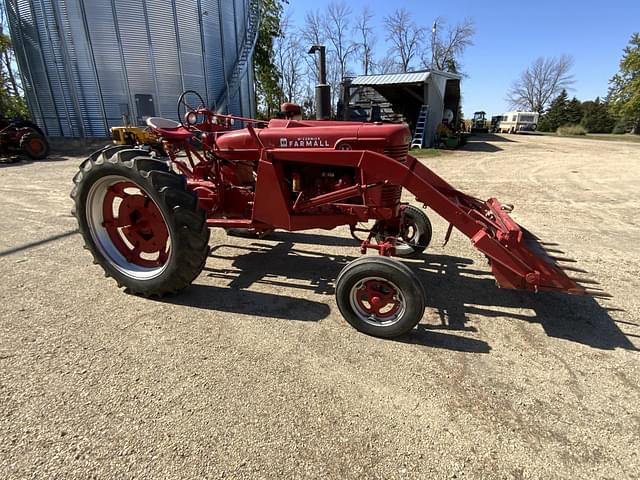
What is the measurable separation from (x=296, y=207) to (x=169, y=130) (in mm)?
1758

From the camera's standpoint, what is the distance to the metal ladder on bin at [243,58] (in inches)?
778

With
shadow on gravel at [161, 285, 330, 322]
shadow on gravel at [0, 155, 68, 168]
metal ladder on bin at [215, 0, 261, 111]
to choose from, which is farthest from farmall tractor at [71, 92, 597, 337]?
metal ladder on bin at [215, 0, 261, 111]

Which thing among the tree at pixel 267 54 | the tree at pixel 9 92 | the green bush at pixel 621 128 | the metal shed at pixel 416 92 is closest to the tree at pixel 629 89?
the green bush at pixel 621 128

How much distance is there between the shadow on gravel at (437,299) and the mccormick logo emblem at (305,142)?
4.44 feet

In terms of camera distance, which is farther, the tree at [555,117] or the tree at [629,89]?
the tree at [555,117]

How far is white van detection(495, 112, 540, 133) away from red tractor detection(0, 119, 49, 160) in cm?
4006

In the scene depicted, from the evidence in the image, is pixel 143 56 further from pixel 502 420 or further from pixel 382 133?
pixel 502 420

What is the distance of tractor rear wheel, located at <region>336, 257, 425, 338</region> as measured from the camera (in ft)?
8.58

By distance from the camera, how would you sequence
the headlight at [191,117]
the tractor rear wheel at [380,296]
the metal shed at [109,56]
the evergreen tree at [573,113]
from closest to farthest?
the tractor rear wheel at [380,296] → the headlight at [191,117] → the metal shed at [109,56] → the evergreen tree at [573,113]

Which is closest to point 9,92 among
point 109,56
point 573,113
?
point 109,56

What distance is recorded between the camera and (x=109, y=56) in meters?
16.6

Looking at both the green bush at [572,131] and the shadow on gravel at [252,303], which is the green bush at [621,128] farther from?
the shadow on gravel at [252,303]

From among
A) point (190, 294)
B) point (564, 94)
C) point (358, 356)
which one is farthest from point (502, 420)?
point (564, 94)

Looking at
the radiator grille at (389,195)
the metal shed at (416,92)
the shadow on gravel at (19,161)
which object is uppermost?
the metal shed at (416,92)
